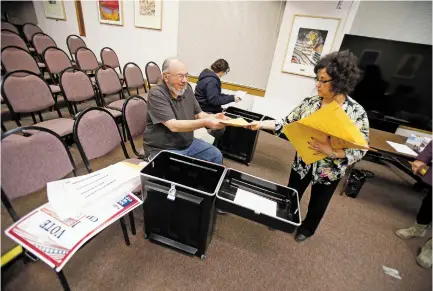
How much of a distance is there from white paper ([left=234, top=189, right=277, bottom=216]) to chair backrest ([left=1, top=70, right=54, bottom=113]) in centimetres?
209

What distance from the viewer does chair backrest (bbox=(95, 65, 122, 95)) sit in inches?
100

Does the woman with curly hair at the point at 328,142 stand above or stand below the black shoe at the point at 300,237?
above

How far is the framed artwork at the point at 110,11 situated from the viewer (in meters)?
4.20

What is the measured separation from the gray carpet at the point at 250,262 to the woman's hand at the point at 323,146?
0.87 m

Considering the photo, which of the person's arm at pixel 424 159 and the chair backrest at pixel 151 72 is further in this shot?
the chair backrest at pixel 151 72

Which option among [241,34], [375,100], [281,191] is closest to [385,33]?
[375,100]

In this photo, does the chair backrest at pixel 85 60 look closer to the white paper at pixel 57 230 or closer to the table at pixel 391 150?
the white paper at pixel 57 230

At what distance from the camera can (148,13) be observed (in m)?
4.00

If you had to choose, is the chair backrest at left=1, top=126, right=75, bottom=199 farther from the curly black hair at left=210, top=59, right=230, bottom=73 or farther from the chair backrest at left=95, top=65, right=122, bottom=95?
the curly black hair at left=210, top=59, right=230, bottom=73

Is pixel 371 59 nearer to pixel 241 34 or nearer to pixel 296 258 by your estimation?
pixel 241 34

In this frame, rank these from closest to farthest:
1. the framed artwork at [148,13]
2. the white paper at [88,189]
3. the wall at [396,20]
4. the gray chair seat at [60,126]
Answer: the white paper at [88,189]
the gray chair seat at [60,126]
the wall at [396,20]
the framed artwork at [148,13]

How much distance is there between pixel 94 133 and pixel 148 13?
11.7 ft

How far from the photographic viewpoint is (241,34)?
3494 mm

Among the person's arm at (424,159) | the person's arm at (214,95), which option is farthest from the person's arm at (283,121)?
the person's arm at (424,159)
